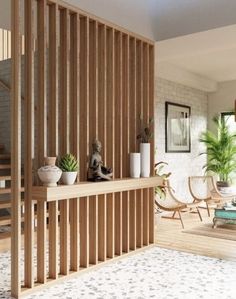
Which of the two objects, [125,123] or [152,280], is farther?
[125,123]

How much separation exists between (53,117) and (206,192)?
589 centimetres

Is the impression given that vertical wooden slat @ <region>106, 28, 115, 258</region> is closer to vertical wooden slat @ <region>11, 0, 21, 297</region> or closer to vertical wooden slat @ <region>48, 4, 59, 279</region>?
vertical wooden slat @ <region>48, 4, 59, 279</region>

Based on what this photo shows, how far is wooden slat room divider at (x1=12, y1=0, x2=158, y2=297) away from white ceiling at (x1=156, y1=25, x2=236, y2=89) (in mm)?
487

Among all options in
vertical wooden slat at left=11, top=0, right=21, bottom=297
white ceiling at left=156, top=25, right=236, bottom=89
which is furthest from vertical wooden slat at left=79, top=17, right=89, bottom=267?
white ceiling at left=156, top=25, right=236, bottom=89

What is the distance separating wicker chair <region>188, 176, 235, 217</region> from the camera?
704 centimetres

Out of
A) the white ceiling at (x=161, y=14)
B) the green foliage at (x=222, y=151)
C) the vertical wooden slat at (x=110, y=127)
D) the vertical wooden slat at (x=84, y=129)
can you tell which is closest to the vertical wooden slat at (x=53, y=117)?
the vertical wooden slat at (x=84, y=129)

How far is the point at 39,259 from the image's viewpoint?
332cm

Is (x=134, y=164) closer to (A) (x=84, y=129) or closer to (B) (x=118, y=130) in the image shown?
(B) (x=118, y=130)

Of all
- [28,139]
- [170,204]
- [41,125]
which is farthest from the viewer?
[170,204]

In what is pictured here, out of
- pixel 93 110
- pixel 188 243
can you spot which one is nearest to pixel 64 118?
pixel 93 110

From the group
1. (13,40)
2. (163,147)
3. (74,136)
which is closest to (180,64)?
(163,147)

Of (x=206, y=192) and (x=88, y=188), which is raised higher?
(x=88, y=188)

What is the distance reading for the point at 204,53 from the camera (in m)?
6.24

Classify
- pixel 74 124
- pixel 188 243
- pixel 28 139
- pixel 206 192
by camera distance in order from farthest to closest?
pixel 206 192 < pixel 188 243 < pixel 74 124 < pixel 28 139
